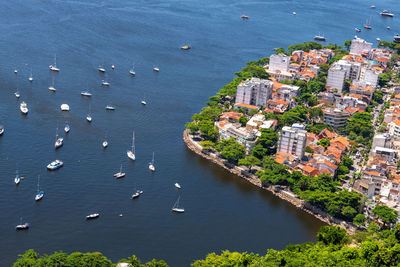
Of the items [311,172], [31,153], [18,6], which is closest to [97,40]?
[18,6]

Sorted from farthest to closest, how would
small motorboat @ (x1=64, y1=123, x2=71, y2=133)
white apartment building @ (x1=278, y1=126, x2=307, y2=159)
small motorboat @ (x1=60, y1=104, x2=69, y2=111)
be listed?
1. small motorboat @ (x1=60, y1=104, x2=69, y2=111)
2. small motorboat @ (x1=64, y1=123, x2=71, y2=133)
3. white apartment building @ (x1=278, y1=126, x2=307, y2=159)

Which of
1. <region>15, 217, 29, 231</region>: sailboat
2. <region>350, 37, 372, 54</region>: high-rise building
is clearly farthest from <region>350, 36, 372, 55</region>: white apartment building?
<region>15, 217, 29, 231</region>: sailboat

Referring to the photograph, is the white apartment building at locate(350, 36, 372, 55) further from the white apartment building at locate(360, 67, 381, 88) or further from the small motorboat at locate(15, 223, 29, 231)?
the small motorboat at locate(15, 223, 29, 231)

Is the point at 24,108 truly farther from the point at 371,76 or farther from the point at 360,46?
the point at 360,46

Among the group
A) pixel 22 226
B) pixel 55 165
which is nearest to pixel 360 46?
pixel 55 165

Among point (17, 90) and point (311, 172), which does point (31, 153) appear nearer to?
point (17, 90)

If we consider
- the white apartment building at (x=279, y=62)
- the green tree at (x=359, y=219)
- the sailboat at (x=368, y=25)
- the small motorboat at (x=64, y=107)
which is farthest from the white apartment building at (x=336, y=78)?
the sailboat at (x=368, y=25)
